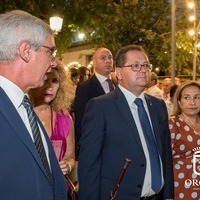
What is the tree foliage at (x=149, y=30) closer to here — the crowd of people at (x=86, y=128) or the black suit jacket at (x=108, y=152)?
the crowd of people at (x=86, y=128)

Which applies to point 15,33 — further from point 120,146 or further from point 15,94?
point 120,146

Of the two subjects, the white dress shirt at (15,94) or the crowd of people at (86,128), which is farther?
the white dress shirt at (15,94)

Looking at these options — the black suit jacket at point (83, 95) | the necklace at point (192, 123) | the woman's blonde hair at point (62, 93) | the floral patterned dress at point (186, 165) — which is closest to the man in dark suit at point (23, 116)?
the woman's blonde hair at point (62, 93)

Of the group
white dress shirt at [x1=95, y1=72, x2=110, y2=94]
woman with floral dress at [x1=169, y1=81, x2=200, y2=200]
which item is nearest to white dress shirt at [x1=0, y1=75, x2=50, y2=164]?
woman with floral dress at [x1=169, y1=81, x2=200, y2=200]

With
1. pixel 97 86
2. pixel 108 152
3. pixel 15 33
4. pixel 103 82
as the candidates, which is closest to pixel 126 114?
pixel 108 152

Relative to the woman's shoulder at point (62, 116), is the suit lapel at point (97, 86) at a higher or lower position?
higher

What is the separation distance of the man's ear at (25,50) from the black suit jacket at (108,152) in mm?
1563

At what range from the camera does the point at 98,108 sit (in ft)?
12.8

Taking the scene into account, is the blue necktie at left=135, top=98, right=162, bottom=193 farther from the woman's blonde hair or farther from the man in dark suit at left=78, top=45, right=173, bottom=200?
the woman's blonde hair

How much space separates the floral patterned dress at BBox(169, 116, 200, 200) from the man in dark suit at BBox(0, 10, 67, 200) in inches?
107

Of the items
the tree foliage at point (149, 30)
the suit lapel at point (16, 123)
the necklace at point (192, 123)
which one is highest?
the tree foliage at point (149, 30)

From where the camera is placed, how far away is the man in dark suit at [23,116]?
2.15 meters

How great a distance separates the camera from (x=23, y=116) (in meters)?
2.44

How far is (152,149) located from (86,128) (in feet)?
2.02
